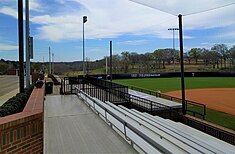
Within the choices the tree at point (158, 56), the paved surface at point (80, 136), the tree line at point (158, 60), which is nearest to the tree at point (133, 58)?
the tree line at point (158, 60)

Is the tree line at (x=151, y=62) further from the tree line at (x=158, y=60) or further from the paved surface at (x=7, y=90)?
the paved surface at (x=7, y=90)

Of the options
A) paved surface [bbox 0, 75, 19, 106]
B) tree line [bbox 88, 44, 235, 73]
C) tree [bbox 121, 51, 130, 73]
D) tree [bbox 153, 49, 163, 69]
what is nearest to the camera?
paved surface [bbox 0, 75, 19, 106]

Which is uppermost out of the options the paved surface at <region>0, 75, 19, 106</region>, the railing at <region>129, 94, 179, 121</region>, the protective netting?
the protective netting

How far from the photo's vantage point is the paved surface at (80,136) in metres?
4.11

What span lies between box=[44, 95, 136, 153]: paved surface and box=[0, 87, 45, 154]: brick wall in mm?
367

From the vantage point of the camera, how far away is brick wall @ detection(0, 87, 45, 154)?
3156 millimetres

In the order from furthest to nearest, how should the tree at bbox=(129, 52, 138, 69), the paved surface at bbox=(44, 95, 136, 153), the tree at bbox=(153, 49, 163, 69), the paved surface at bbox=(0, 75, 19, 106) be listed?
the tree at bbox=(153, 49, 163, 69) → the tree at bbox=(129, 52, 138, 69) → the paved surface at bbox=(0, 75, 19, 106) → the paved surface at bbox=(44, 95, 136, 153)

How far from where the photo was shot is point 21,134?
3.46m

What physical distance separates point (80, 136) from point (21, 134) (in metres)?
1.57

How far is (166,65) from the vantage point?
69688mm

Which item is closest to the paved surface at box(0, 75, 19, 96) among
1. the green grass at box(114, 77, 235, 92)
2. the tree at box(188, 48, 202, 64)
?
the green grass at box(114, 77, 235, 92)

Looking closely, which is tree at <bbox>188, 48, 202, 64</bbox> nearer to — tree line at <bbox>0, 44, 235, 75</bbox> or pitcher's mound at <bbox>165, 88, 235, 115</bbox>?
tree line at <bbox>0, 44, 235, 75</bbox>

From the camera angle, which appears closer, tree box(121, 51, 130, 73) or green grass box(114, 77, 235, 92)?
green grass box(114, 77, 235, 92)

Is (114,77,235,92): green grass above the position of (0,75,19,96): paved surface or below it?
below
